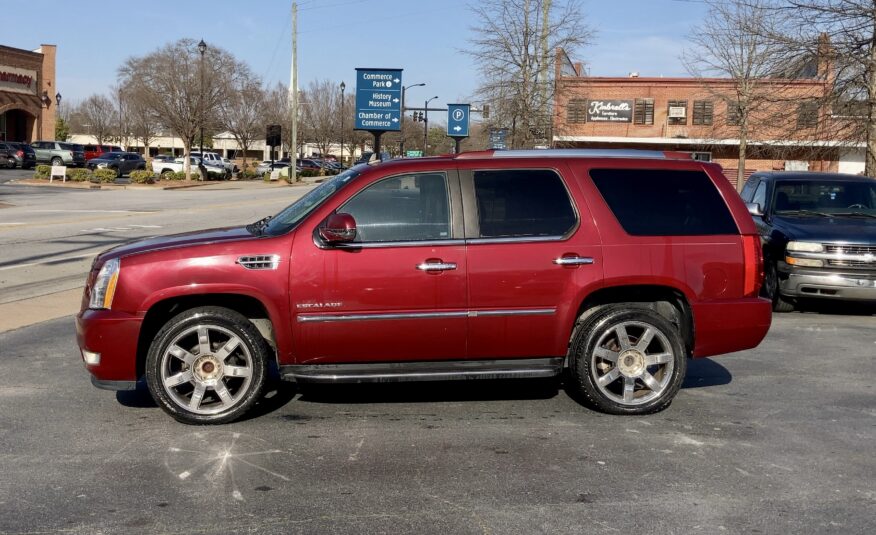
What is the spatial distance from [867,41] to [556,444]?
51.8 feet

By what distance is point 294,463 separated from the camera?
496 centimetres

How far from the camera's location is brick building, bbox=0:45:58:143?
58.8 metres

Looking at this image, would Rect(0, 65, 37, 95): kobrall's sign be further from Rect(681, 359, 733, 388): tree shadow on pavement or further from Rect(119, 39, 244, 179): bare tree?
Rect(681, 359, 733, 388): tree shadow on pavement

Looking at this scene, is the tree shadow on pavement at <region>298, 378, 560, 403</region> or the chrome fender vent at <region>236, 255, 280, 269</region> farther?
the tree shadow on pavement at <region>298, 378, 560, 403</region>

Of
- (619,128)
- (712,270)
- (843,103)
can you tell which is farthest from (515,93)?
(619,128)

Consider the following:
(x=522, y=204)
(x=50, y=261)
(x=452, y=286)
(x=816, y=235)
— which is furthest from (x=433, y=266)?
(x=50, y=261)

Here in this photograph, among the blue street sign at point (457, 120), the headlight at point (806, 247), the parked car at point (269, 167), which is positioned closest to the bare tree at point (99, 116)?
the parked car at point (269, 167)

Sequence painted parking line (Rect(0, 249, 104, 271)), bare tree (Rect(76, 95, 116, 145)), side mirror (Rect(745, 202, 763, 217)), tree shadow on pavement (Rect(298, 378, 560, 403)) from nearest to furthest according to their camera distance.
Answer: tree shadow on pavement (Rect(298, 378, 560, 403))
side mirror (Rect(745, 202, 763, 217))
painted parking line (Rect(0, 249, 104, 271))
bare tree (Rect(76, 95, 116, 145))

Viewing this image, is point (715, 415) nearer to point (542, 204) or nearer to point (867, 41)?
point (542, 204)

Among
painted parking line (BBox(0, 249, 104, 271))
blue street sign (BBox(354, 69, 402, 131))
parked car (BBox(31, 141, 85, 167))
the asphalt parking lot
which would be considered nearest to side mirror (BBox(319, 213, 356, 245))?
the asphalt parking lot

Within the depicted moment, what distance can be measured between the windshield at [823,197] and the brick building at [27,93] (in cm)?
5924

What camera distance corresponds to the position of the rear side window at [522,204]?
578 cm

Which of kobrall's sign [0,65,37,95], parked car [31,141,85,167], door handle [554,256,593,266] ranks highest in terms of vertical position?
kobrall's sign [0,65,37,95]

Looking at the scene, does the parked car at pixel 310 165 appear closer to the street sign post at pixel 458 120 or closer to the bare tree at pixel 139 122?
the bare tree at pixel 139 122
